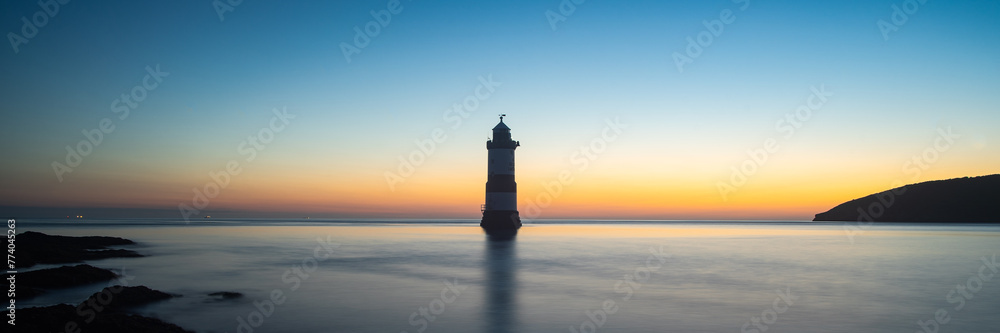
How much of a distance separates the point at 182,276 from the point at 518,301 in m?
13.0

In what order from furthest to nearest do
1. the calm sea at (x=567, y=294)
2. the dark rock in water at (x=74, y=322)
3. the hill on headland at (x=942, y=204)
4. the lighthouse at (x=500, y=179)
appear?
the hill on headland at (x=942, y=204) → the lighthouse at (x=500, y=179) → the calm sea at (x=567, y=294) → the dark rock in water at (x=74, y=322)

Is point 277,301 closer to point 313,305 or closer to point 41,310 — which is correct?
point 313,305

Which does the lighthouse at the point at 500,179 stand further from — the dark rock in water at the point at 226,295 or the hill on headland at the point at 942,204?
the hill on headland at the point at 942,204

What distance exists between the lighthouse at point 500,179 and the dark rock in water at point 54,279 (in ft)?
102

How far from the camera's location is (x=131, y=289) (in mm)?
13891

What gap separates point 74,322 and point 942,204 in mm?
162224

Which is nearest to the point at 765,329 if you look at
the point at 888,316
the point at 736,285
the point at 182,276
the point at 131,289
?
the point at 888,316

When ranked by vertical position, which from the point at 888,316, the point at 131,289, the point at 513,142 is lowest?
the point at 888,316

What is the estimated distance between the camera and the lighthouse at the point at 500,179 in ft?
153

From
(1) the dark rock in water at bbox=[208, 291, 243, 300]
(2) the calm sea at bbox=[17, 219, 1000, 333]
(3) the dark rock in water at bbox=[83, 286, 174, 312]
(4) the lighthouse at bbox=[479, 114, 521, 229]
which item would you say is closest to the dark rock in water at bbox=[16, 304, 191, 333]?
(2) the calm sea at bbox=[17, 219, 1000, 333]

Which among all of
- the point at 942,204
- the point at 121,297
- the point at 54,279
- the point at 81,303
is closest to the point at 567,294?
the point at 121,297

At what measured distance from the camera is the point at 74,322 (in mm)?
9203

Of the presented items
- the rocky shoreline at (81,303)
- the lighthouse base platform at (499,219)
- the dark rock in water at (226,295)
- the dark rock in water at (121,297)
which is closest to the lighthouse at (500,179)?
the lighthouse base platform at (499,219)

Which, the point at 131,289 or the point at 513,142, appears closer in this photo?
the point at 131,289
